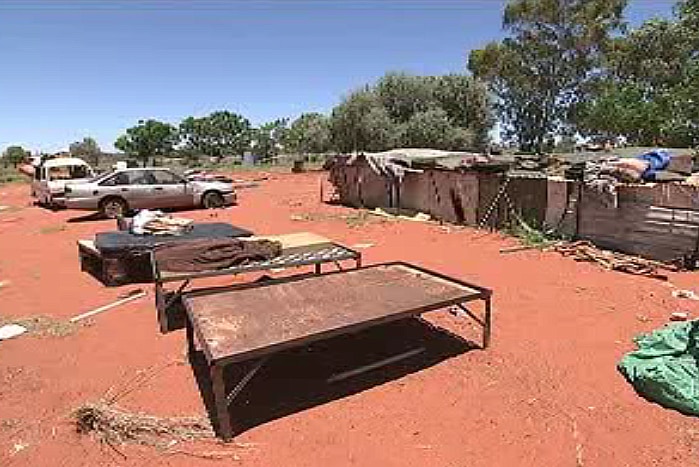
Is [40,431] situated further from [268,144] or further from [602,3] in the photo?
[268,144]

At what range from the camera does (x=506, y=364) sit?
15.7ft

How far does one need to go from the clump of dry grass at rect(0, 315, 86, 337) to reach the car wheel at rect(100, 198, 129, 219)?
838 cm

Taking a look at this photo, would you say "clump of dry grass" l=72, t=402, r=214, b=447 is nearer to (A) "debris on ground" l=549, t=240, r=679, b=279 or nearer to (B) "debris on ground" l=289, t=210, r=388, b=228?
(A) "debris on ground" l=549, t=240, r=679, b=279

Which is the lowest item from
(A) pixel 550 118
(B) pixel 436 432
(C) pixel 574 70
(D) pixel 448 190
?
(B) pixel 436 432

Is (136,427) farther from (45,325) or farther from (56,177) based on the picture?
(56,177)

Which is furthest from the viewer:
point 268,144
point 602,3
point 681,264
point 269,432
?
point 268,144

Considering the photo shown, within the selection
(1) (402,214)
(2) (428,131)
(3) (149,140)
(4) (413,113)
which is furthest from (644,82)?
(3) (149,140)

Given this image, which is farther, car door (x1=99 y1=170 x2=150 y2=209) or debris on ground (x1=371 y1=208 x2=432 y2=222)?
car door (x1=99 y1=170 x2=150 y2=209)

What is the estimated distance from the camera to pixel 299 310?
4668 mm

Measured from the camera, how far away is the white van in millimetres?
16422

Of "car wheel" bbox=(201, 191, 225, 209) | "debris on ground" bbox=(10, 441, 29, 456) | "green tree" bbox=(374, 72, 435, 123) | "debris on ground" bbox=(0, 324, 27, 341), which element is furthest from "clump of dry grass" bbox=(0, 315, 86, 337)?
"green tree" bbox=(374, 72, 435, 123)

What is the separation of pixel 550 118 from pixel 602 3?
7164 mm

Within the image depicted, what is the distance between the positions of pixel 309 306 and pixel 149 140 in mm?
58647

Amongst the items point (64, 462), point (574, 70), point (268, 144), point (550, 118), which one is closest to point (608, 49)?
point (574, 70)
